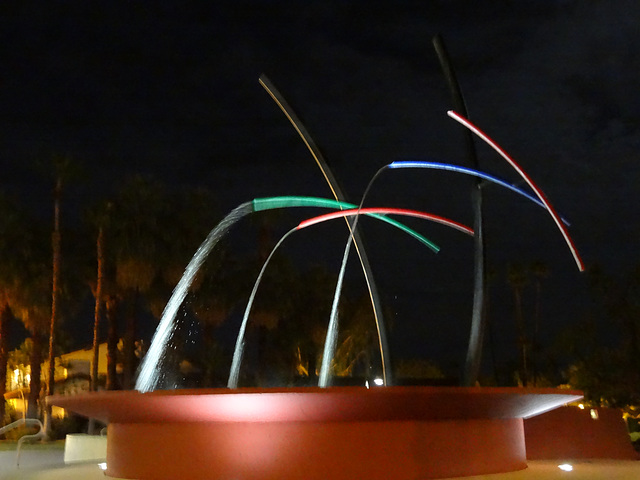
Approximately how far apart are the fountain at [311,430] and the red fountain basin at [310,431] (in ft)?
0.06

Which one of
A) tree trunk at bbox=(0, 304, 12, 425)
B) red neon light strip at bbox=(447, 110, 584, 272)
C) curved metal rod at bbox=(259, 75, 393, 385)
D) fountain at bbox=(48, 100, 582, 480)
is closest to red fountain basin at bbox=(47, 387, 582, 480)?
fountain at bbox=(48, 100, 582, 480)

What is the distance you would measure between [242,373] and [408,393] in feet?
112

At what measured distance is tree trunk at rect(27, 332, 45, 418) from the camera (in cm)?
4088

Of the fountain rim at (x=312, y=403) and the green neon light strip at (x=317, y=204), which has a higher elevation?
the green neon light strip at (x=317, y=204)

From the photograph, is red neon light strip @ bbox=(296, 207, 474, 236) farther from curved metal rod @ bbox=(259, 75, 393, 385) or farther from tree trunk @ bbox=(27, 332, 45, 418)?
tree trunk @ bbox=(27, 332, 45, 418)

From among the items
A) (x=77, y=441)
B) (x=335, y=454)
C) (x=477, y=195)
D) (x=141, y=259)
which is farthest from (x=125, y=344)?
(x=335, y=454)

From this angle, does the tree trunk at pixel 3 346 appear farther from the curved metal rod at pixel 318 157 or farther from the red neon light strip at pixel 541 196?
the red neon light strip at pixel 541 196

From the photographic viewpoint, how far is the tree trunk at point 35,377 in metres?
40.9

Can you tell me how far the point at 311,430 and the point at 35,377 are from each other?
32.1 metres

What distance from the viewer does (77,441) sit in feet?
74.5

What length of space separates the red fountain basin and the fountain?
0.06ft

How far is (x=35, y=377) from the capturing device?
41156 mm

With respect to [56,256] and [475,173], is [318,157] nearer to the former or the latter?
[475,173]

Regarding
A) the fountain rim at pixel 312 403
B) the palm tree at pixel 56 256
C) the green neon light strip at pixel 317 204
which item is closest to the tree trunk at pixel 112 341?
the palm tree at pixel 56 256
